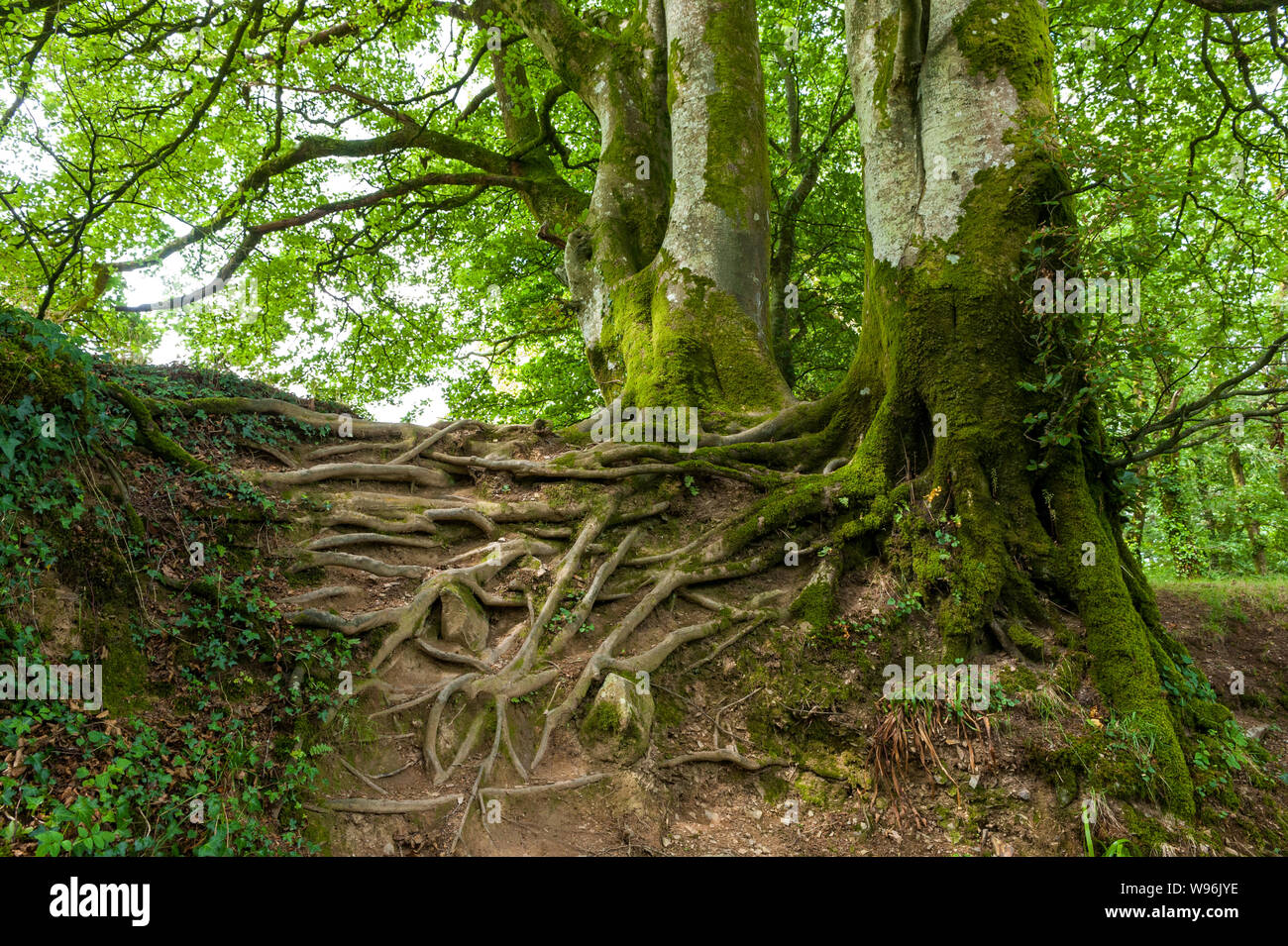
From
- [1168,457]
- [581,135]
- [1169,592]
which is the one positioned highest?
[581,135]

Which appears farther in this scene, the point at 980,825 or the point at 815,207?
the point at 815,207

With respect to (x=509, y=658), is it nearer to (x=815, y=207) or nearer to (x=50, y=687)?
(x=50, y=687)

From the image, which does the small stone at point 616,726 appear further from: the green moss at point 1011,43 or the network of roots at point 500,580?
the green moss at point 1011,43

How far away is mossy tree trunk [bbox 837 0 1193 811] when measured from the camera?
4.87m

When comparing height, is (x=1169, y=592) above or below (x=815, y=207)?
below

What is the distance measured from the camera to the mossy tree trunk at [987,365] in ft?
16.0

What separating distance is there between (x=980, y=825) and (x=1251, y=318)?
4192mm

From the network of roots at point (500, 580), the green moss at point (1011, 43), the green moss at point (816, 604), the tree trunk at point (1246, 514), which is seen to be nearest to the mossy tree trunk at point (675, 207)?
the network of roots at point (500, 580)

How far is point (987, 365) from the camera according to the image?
5398 mm

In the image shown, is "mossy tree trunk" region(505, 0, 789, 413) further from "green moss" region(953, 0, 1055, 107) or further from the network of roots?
"green moss" region(953, 0, 1055, 107)

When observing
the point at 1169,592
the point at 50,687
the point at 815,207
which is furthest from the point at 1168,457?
the point at 815,207

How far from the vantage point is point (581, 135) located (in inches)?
607

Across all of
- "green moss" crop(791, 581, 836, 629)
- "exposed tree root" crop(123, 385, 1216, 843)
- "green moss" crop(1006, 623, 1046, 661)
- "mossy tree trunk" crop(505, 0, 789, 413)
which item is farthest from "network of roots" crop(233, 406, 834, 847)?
"mossy tree trunk" crop(505, 0, 789, 413)
